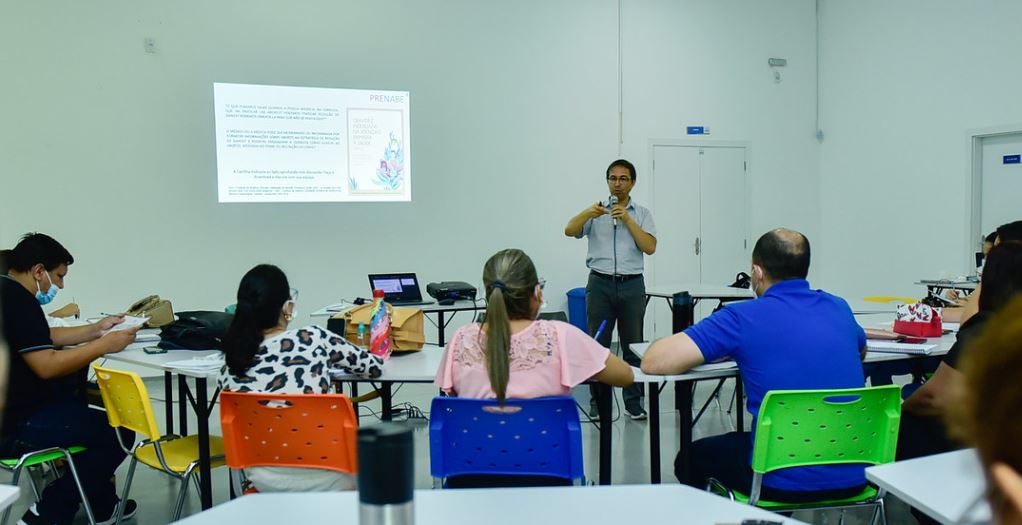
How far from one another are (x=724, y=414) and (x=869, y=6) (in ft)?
15.3

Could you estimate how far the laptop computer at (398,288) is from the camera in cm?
481

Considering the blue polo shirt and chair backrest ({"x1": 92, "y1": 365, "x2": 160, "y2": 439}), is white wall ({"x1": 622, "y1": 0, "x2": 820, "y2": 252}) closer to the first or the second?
the blue polo shirt

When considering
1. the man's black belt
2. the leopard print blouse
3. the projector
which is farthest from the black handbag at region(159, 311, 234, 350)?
the man's black belt

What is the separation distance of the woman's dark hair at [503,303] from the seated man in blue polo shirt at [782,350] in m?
0.46

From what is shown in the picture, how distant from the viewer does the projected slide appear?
591cm

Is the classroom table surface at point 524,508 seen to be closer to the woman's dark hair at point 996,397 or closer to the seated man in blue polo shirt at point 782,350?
the woman's dark hair at point 996,397

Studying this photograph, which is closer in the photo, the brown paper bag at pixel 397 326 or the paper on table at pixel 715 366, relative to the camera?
the paper on table at pixel 715 366

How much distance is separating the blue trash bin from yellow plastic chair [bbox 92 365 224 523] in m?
4.26

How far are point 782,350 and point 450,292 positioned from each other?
116 inches

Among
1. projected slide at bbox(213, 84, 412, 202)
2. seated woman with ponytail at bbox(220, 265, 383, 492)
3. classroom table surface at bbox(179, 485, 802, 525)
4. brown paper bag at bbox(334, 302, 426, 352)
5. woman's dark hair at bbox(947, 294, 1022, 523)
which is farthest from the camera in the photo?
projected slide at bbox(213, 84, 412, 202)

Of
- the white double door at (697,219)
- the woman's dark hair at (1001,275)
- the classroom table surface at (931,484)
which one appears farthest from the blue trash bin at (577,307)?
the classroom table surface at (931,484)

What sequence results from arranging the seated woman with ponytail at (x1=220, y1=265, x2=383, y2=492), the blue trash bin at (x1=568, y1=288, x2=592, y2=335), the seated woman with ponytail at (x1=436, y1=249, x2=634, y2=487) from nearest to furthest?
the seated woman with ponytail at (x1=436, y1=249, x2=634, y2=487), the seated woman with ponytail at (x1=220, y1=265, x2=383, y2=492), the blue trash bin at (x1=568, y1=288, x2=592, y2=335)

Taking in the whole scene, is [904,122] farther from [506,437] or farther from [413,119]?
[506,437]

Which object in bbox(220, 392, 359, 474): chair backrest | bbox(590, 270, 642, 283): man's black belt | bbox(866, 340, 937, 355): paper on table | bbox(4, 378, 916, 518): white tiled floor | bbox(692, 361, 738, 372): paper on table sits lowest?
bbox(4, 378, 916, 518): white tiled floor
